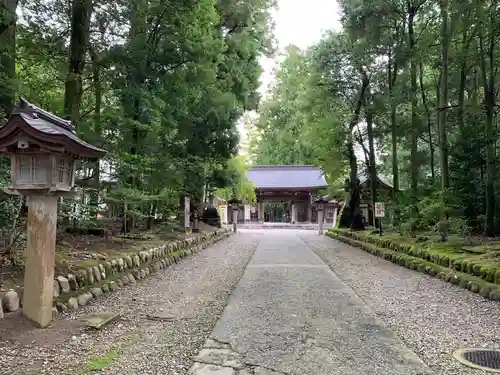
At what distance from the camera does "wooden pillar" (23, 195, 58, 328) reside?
437 cm

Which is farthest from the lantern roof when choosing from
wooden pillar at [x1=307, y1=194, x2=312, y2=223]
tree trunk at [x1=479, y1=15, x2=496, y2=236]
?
wooden pillar at [x1=307, y1=194, x2=312, y2=223]

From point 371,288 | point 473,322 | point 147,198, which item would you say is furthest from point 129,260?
point 473,322

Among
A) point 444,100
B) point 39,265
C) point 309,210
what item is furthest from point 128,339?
point 309,210

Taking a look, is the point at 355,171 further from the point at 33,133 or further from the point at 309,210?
the point at 33,133

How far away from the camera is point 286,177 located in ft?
121

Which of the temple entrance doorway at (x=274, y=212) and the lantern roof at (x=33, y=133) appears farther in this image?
the temple entrance doorway at (x=274, y=212)

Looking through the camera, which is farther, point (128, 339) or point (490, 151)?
point (490, 151)

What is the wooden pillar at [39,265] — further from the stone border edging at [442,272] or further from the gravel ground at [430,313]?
the stone border edging at [442,272]

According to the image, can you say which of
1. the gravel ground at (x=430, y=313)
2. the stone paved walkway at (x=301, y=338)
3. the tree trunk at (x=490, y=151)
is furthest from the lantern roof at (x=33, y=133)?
the tree trunk at (x=490, y=151)

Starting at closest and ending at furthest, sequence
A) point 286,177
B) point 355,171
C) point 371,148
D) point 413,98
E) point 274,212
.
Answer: point 413,98 < point 371,148 < point 355,171 < point 286,177 < point 274,212

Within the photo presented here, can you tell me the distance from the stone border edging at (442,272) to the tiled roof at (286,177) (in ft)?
70.3

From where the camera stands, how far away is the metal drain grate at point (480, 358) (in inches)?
143

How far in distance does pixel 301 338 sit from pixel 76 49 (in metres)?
7.25

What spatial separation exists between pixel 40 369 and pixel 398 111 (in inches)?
694
